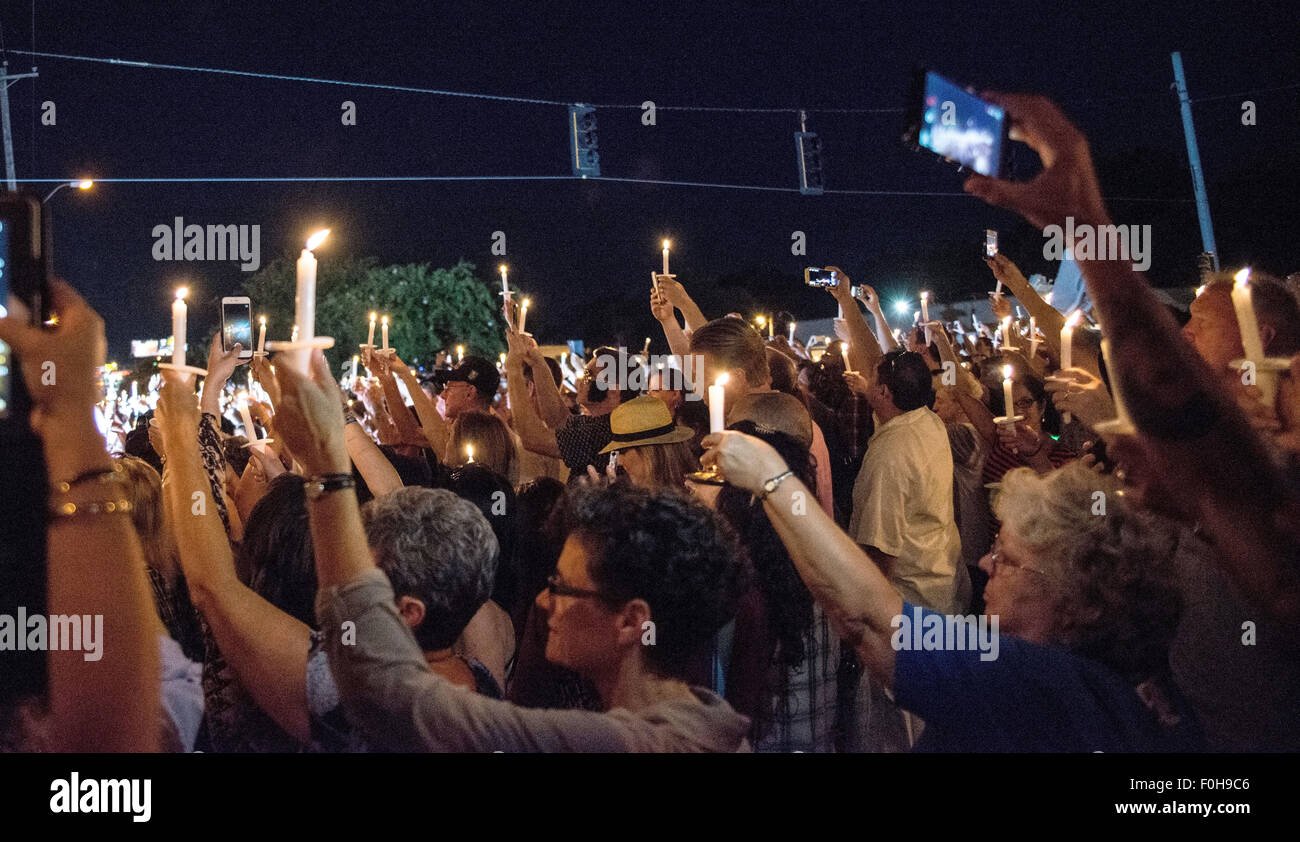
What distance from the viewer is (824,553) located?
251 cm

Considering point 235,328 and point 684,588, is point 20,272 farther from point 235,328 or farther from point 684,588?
point 235,328

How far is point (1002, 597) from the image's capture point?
8.32 feet

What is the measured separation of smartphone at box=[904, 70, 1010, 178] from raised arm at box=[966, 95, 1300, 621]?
0.13 meters

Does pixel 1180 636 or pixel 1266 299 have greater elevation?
pixel 1266 299

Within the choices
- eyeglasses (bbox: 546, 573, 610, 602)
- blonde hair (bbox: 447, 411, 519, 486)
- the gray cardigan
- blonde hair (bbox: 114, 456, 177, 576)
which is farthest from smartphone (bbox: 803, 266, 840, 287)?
the gray cardigan

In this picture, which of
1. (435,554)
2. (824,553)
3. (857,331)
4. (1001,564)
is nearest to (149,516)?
(435,554)

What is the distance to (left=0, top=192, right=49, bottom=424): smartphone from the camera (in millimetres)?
1961

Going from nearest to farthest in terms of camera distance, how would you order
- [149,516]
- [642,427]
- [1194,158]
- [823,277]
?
1. [149,516]
2. [642,427]
3. [823,277]
4. [1194,158]

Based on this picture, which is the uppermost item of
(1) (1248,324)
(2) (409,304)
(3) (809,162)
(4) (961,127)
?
(2) (409,304)

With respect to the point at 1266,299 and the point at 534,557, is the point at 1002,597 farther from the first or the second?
the point at 534,557

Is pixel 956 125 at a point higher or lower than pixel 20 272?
higher

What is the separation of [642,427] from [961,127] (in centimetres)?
224

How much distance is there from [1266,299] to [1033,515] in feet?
4.45
